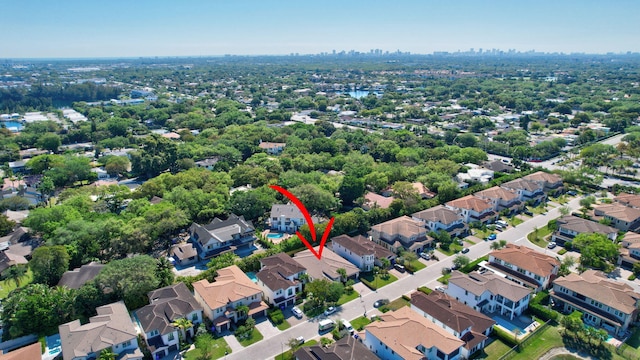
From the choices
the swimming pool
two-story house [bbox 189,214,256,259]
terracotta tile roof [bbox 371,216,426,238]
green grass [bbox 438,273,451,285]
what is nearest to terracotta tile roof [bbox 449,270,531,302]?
green grass [bbox 438,273,451,285]

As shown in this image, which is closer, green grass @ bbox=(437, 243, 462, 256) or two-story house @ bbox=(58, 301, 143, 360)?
two-story house @ bbox=(58, 301, 143, 360)

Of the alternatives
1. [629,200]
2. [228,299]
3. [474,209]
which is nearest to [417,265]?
[474,209]

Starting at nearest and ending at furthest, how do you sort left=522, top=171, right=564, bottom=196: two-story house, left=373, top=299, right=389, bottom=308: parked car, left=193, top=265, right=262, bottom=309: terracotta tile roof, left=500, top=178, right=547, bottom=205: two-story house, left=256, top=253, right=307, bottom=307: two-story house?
left=193, top=265, right=262, bottom=309: terracotta tile roof
left=256, top=253, right=307, bottom=307: two-story house
left=373, top=299, right=389, bottom=308: parked car
left=500, top=178, right=547, bottom=205: two-story house
left=522, top=171, right=564, bottom=196: two-story house

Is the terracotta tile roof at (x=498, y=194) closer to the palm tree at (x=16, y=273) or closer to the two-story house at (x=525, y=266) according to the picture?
the two-story house at (x=525, y=266)

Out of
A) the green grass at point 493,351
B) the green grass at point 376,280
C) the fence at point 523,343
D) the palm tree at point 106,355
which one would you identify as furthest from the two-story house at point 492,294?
the palm tree at point 106,355

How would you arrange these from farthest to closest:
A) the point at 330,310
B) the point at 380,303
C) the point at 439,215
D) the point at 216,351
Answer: the point at 439,215, the point at 380,303, the point at 330,310, the point at 216,351

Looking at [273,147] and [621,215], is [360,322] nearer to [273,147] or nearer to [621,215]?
[621,215]

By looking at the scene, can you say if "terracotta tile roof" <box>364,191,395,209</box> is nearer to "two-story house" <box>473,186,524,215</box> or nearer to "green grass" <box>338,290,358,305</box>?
"two-story house" <box>473,186,524,215</box>
